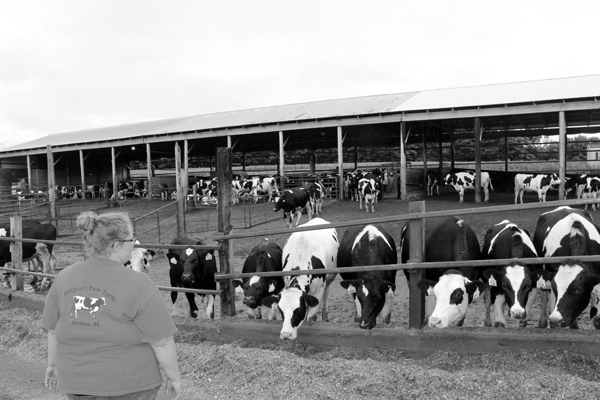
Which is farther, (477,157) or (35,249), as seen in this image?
(477,157)

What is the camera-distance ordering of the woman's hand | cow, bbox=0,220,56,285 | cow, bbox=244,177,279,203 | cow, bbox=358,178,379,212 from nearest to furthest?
1. the woman's hand
2. cow, bbox=0,220,56,285
3. cow, bbox=358,178,379,212
4. cow, bbox=244,177,279,203

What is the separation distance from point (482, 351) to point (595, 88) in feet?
63.8

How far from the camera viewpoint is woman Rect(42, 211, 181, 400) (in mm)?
2354

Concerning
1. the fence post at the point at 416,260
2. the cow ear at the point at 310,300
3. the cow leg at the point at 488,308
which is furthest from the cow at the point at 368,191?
the fence post at the point at 416,260

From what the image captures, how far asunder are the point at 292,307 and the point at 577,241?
3330 millimetres

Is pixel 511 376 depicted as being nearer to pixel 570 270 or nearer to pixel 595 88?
pixel 570 270

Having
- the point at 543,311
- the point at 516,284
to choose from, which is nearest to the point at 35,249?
the point at 516,284

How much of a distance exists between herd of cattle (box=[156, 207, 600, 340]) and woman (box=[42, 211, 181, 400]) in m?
2.64

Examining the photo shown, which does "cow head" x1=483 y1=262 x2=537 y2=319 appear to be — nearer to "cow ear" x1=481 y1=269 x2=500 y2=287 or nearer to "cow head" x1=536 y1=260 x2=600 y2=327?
"cow ear" x1=481 y1=269 x2=500 y2=287

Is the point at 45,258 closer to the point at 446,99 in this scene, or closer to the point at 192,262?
the point at 192,262

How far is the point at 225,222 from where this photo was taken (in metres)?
5.77

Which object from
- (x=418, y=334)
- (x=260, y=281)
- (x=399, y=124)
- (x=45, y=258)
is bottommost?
(x=45, y=258)

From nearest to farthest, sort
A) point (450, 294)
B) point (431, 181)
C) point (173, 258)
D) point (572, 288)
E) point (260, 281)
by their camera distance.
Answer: point (572, 288)
point (450, 294)
point (260, 281)
point (173, 258)
point (431, 181)

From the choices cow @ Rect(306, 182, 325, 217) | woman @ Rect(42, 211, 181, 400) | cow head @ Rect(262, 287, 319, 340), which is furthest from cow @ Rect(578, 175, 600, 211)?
woman @ Rect(42, 211, 181, 400)
